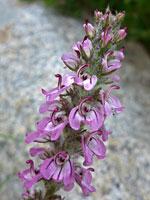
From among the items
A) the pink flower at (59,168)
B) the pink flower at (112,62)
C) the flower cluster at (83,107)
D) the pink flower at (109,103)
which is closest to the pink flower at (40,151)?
the flower cluster at (83,107)

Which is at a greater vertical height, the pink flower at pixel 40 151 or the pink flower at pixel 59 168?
the pink flower at pixel 40 151

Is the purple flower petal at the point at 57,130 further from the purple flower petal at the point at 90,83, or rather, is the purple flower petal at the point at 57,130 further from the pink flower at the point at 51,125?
the purple flower petal at the point at 90,83

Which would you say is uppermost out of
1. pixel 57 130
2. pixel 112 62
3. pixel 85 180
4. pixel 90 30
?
pixel 90 30

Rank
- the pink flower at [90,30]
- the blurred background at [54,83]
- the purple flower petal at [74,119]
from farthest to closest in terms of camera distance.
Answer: the blurred background at [54,83] < the pink flower at [90,30] < the purple flower petal at [74,119]

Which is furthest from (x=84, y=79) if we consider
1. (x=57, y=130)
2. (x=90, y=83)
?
(x=57, y=130)

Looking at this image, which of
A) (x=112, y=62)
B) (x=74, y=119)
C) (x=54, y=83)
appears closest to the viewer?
(x=74, y=119)

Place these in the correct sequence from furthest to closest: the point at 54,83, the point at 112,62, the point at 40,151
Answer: the point at 54,83 < the point at 40,151 < the point at 112,62

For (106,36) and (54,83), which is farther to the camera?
(54,83)

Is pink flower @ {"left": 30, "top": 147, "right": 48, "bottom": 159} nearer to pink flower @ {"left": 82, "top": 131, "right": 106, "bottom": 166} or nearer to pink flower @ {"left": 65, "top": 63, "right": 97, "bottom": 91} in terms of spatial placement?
pink flower @ {"left": 82, "top": 131, "right": 106, "bottom": 166}

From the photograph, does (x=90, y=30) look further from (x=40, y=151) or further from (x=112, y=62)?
(x=40, y=151)
